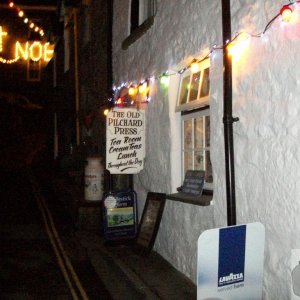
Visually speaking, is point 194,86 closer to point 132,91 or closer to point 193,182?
point 193,182

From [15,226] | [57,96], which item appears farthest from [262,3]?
[57,96]

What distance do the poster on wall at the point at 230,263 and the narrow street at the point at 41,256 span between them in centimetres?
280

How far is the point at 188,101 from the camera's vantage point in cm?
668

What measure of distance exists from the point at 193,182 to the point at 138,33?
11.2ft

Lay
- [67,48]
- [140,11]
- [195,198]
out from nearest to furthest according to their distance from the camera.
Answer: [195,198] < [140,11] < [67,48]

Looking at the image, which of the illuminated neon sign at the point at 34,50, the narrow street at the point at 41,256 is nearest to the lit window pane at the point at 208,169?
the narrow street at the point at 41,256

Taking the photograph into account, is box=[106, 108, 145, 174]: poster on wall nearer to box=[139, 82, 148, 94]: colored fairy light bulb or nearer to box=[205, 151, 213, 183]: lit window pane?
box=[139, 82, 148, 94]: colored fairy light bulb

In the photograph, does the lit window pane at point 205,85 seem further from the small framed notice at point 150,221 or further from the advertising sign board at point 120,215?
the advertising sign board at point 120,215

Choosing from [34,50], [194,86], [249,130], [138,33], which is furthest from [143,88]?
[34,50]

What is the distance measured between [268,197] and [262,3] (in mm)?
1976

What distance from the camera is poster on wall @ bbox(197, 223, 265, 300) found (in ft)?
10.3

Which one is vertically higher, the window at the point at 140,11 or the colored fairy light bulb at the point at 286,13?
the window at the point at 140,11

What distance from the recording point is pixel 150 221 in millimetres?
7539

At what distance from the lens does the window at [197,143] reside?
20.4 ft
